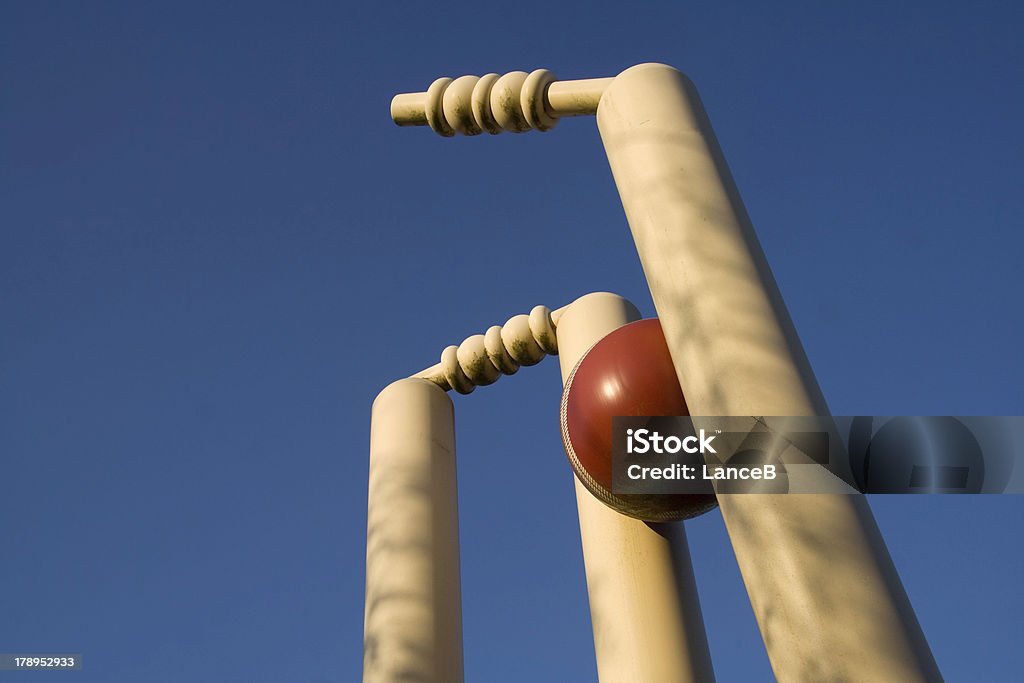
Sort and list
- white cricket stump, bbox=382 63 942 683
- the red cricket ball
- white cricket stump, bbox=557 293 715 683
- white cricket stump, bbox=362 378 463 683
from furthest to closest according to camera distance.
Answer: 1. white cricket stump, bbox=362 378 463 683
2. white cricket stump, bbox=557 293 715 683
3. the red cricket ball
4. white cricket stump, bbox=382 63 942 683

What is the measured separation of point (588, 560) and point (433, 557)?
1.48 m

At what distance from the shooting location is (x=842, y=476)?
4.45 metres

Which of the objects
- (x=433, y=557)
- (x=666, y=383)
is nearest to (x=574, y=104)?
(x=666, y=383)

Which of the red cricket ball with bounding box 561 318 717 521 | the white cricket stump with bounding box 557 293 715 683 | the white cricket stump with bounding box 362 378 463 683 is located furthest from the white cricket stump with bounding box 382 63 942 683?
the white cricket stump with bounding box 362 378 463 683

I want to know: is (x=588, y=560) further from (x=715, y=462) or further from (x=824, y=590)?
(x=824, y=590)

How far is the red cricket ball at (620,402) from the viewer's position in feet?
18.5

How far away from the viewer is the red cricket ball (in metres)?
5.65

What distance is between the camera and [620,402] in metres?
5.70
